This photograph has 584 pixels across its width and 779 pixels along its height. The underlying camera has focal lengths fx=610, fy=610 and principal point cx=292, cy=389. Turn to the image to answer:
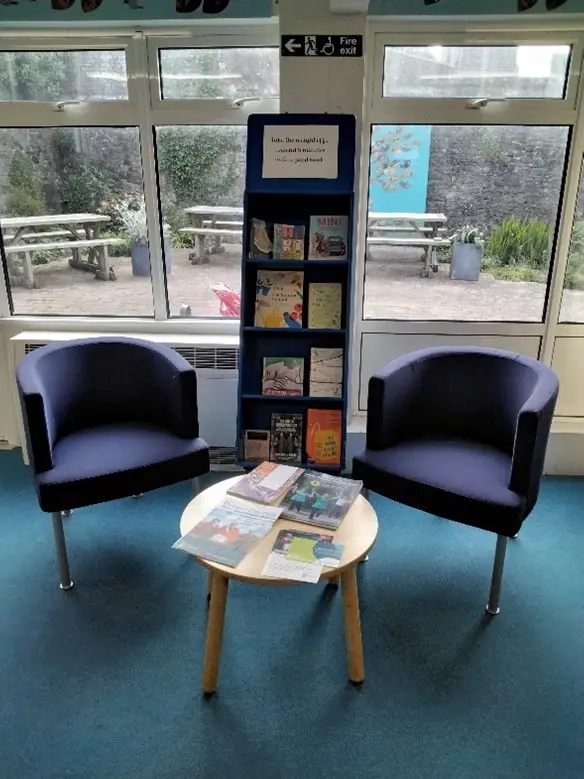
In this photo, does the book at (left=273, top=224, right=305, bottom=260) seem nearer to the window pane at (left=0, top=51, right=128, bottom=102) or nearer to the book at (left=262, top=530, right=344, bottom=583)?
the window pane at (left=0, top=51, right=128, bottom=102)

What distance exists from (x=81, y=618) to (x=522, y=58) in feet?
9.94

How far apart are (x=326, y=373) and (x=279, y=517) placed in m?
1.01

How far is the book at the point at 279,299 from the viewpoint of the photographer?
2.82 m

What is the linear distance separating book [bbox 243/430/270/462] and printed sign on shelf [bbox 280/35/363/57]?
5.65ft

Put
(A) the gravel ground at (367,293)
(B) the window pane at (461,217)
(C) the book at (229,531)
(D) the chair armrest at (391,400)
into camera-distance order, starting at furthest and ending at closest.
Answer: (A) the gravel ground at (367,293) → (B) the window pane at (461,217) → (D) the chair armrest at (391,400) → (C) the book at (229,531)

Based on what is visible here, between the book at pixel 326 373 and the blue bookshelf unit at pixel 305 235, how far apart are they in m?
0.02

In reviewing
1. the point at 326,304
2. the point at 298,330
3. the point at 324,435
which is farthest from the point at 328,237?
the point at 324,435

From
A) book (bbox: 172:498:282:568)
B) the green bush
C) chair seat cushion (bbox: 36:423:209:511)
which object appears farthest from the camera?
→ the green bush

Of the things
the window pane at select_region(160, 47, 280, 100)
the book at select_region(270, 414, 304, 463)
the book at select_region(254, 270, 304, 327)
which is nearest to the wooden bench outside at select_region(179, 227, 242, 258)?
the book at select_region(254, 270, 304, 327)

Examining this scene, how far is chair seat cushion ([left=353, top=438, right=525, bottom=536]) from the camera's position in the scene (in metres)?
2.12

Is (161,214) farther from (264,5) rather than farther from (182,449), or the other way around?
(182,449)

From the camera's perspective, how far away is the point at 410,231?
3.12 meters

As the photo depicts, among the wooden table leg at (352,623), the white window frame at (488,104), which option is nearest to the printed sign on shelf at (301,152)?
the white window frame at (488,104)

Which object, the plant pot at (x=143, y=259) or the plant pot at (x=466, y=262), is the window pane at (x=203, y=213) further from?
the plant pot at (x=466, y=262)
